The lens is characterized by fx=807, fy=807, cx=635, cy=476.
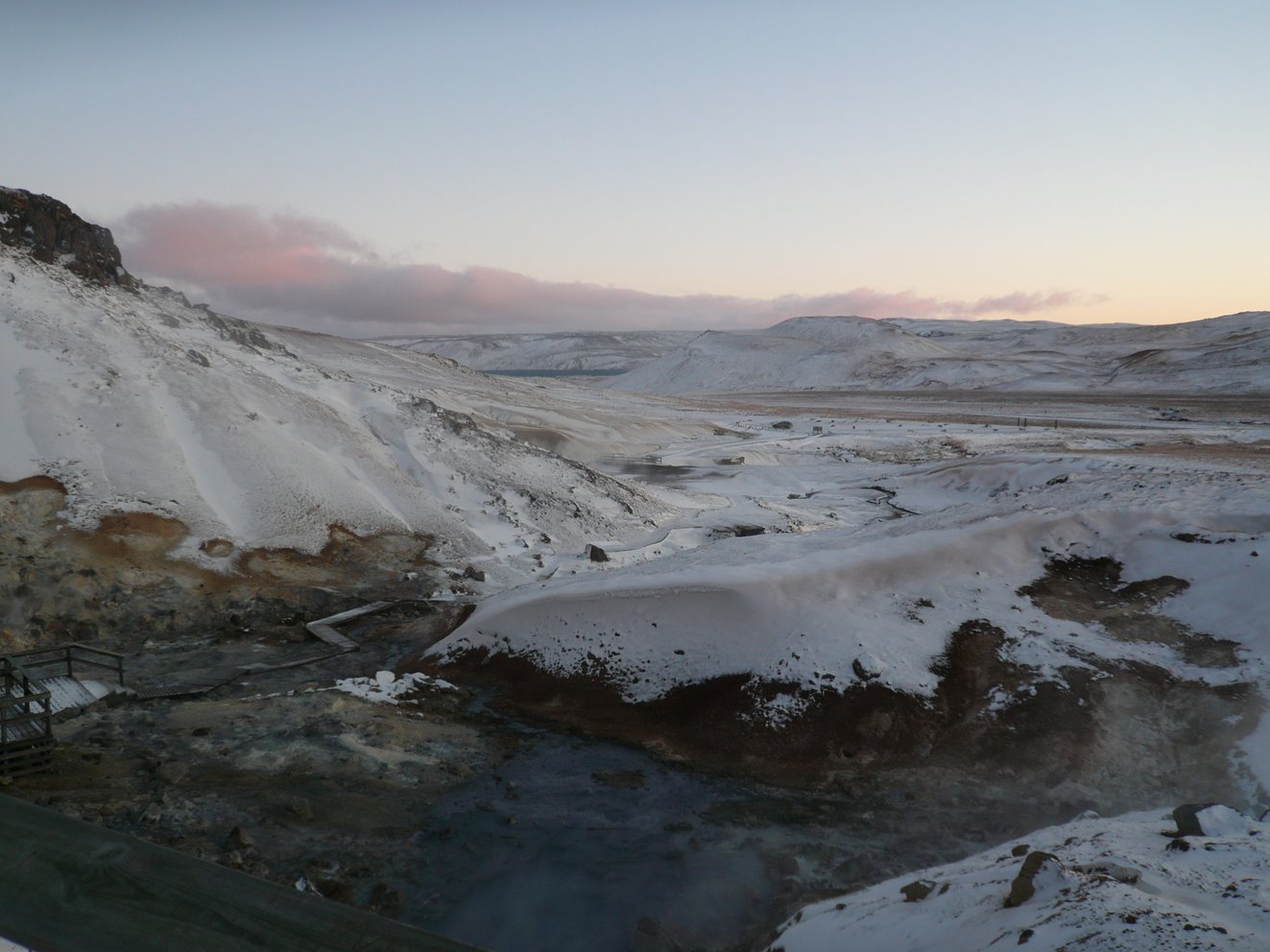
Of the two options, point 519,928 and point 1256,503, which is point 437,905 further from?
point 1256,503

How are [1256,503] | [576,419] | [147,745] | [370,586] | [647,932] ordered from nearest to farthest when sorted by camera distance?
[647,932] → [147,745] → [1256,503] → [370,586] → [576,419]

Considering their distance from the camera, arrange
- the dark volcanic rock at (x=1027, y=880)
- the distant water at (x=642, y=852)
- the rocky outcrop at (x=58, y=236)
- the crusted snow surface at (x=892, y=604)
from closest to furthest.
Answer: the dark volcanic rock at (x=1027, y=880) < the distant water at (x=642, y=852) < the crusted snow surface at (x=892, y=604) < the rocky outcrop at (x=58, y=236)

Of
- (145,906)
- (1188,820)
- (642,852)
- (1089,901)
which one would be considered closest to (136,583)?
(642,852)

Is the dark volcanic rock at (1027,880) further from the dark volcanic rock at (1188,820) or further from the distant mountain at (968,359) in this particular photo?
the distant mountain at (968,359)

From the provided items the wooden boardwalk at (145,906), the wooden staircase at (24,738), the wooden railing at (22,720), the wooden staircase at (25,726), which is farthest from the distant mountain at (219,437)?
the wooden boardwalk at (145,906)

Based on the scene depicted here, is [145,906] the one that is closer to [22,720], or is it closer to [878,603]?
[22,720]

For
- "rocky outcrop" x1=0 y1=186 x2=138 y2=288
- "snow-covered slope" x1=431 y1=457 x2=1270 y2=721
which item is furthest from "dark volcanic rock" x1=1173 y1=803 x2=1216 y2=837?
"rocky outcrop" x1=0 y1=186 x2=138 y2=288

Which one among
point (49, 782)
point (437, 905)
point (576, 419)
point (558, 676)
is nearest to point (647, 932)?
point (437, 905)
